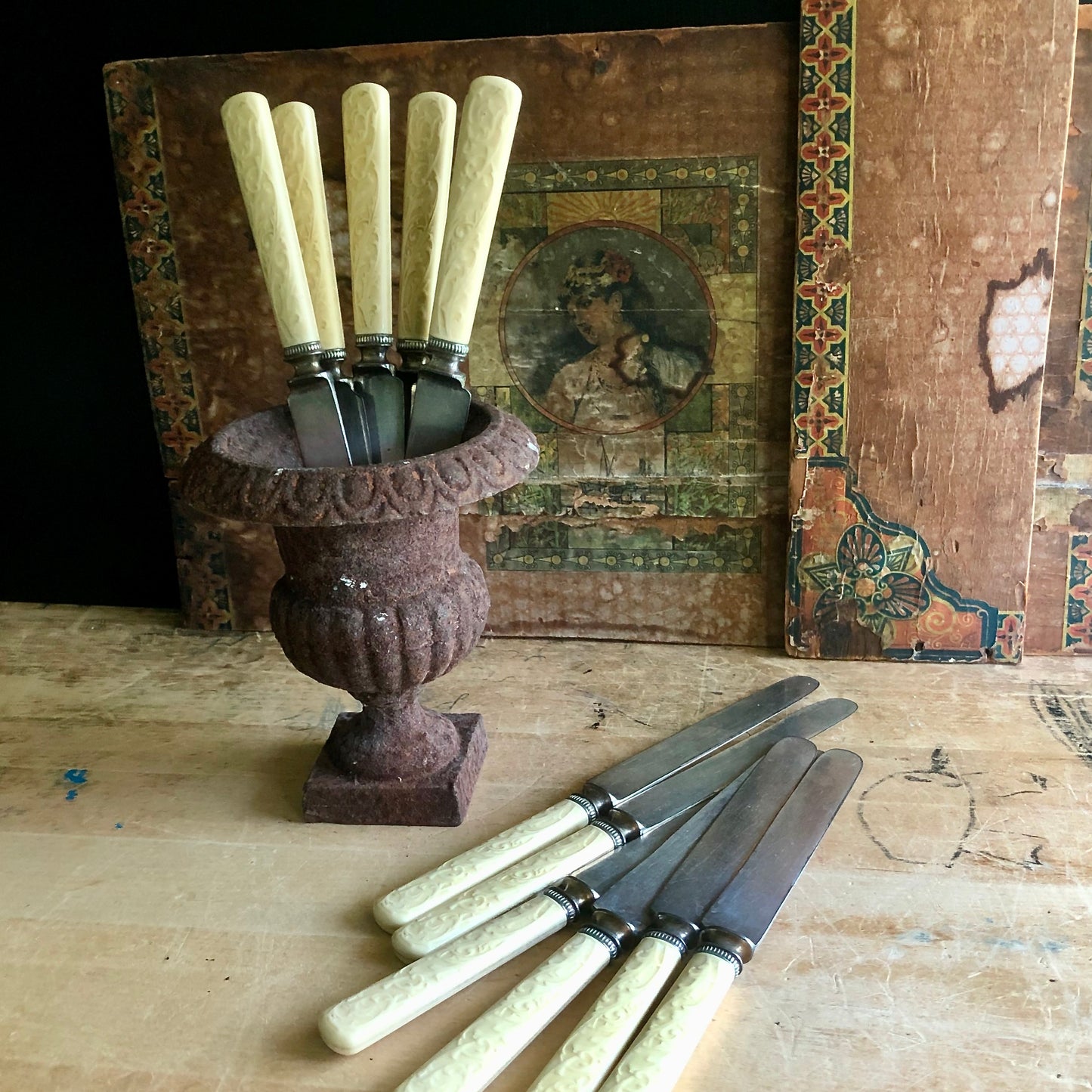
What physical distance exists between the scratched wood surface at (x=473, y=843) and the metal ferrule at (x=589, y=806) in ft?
0.16

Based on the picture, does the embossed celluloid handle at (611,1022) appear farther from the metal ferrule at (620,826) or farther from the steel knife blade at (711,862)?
the metal ferrule at (620,826)

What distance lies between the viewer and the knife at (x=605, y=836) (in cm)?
76

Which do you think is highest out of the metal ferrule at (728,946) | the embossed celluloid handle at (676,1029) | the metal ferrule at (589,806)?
the metal ferrule at (589,806)

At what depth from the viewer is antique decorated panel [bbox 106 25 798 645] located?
1.12 metres

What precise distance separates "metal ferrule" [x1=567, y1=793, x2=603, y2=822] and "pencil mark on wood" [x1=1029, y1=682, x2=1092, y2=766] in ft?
1.60

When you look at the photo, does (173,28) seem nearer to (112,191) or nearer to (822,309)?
(112,191)

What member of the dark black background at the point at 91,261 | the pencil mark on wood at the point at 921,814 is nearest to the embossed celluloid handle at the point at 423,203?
the dark black background at the point at 91,261

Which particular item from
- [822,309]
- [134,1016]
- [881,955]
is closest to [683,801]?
[881,955]

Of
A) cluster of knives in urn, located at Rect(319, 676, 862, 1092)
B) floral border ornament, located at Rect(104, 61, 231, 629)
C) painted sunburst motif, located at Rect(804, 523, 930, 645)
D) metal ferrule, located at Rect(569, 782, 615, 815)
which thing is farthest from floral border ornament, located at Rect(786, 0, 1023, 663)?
floral border ornament, located at Rect(104, 61, 231, 629)

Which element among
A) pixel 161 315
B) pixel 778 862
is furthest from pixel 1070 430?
pixel 161 315

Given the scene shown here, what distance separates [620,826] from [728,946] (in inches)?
6.8

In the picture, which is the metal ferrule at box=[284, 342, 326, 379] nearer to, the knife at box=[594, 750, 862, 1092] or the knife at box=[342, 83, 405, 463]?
the knife at box=[342, 83, 405, 463]

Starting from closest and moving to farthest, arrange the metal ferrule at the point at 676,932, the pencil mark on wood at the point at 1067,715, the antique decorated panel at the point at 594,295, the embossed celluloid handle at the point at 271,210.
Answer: the metal ferrule at the point at 676,932, the embossed celluloid handle at the point at 271,210, the pencil mark on wood at the point at 1067,715, the antique decorated panel at the point at 594,295

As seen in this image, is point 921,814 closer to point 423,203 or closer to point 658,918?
point 658,918
